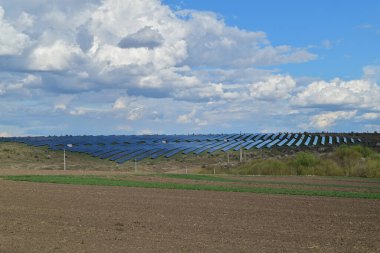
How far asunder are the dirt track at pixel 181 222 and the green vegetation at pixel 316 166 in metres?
21.5

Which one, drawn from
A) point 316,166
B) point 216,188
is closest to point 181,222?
point 216,188

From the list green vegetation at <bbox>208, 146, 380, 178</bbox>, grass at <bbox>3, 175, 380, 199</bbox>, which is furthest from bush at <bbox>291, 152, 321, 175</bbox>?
grass at <bbox>3, 175, 380, 199</bbox>

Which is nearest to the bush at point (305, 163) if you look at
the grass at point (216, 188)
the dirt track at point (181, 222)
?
the grass at point (216, 188)

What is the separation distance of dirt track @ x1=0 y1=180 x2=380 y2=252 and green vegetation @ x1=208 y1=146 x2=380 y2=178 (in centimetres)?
2155

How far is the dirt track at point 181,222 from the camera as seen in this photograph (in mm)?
13289

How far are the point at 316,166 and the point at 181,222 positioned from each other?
109 ft

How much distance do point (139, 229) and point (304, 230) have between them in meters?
4.76

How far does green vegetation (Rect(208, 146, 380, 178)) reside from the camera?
152 feet

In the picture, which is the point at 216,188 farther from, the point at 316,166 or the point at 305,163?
the point at 305,163

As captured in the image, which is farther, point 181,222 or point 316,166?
point 316,166

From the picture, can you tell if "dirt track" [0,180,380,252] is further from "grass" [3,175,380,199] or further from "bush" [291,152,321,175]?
"bush" [291,152,321,175]

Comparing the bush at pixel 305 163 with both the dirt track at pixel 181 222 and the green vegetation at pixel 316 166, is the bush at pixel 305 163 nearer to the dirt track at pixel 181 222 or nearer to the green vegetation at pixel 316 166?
the green vegetation at pixel 316 166

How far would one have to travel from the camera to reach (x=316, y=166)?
48.4 meters

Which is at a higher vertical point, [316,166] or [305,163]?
[305,163]
